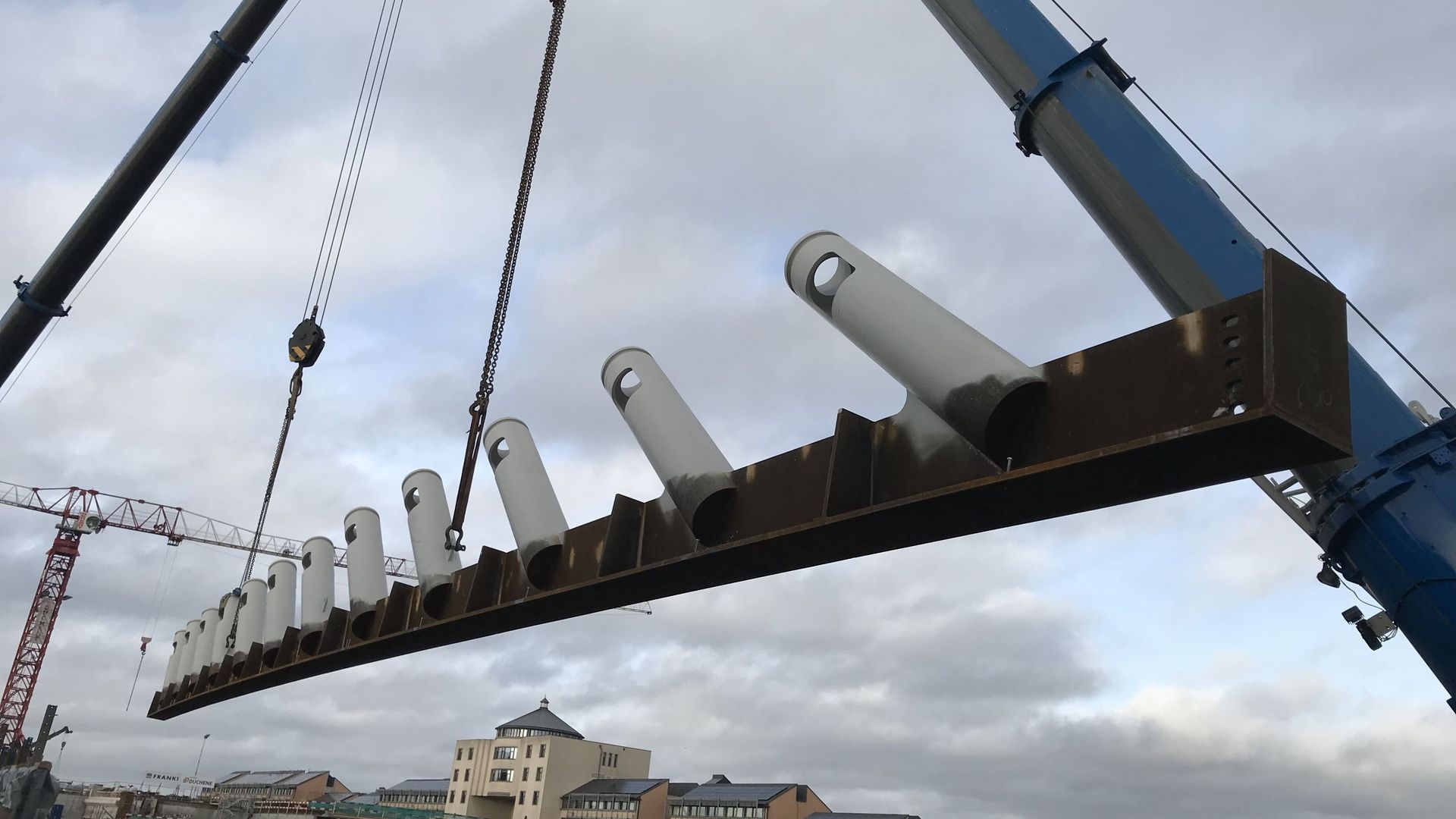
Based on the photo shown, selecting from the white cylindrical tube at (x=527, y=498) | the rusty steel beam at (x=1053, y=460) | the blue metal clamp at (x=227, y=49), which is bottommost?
the rusty steel beam at (x=1053, y=460)

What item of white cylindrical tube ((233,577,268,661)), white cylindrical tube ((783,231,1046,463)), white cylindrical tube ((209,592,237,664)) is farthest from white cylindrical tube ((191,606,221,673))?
white cylindrical tube ((783,231,1046,463))

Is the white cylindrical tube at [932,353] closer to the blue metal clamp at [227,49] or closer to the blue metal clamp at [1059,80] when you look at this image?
the blue metal clamp at [1059,80]

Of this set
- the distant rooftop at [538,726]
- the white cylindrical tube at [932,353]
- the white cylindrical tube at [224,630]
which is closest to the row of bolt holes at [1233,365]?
the white cylindrical tube at [932,353]

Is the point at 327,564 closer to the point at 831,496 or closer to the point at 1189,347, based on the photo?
the point at 831,496

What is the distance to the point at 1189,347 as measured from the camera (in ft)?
13.5

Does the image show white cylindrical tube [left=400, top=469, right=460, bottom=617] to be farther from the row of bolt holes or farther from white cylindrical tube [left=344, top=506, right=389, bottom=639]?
the row of bolt holes

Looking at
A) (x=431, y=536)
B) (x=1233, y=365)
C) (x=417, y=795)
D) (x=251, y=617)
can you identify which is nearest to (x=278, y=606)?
(x=251, y=617)

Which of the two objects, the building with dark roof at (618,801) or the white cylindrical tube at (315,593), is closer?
the white cylindrical tube at (315,593)

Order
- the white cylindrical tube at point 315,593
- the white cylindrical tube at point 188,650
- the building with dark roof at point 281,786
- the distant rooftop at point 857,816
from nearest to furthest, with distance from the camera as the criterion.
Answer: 1. the white cylindrical tube at point 315,593
2. the white cylindrical tube at point 188,650
3. the distant rooftop at point 857,816
4. the building with dark roof at point 281,786

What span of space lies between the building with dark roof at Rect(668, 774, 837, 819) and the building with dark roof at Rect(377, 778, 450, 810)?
25.2 meters

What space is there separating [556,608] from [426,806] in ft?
296

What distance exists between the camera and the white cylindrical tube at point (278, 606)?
1273cm

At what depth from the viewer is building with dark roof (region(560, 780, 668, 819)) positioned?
240 ft

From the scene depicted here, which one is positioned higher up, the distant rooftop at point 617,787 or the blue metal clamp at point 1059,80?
the blue metal clamp at point 1059,80
